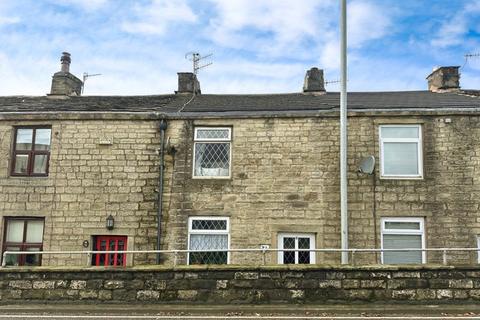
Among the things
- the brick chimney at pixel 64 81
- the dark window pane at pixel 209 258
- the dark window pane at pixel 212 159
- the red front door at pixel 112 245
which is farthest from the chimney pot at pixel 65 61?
the dark window pane at pixel 209 258

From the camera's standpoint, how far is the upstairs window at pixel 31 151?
51.0ft

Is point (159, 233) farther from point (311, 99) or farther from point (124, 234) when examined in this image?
point (311, 99)

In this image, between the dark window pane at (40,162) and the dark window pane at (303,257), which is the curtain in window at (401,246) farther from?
the dark window pane at (40,162)

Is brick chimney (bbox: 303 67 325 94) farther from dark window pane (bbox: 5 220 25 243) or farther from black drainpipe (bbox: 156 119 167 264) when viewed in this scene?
dark window pane (bbox: 5 220 25 243)

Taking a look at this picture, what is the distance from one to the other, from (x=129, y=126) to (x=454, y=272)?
32.6 ft

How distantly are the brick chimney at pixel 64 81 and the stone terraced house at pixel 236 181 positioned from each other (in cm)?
398

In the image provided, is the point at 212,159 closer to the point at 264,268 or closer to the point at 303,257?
the point at 303,257

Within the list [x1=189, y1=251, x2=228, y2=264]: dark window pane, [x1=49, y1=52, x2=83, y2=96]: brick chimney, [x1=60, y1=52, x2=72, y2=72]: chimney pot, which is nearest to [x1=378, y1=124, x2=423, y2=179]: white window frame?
[x1=189, y1=251, x2=228, y2=264]: dark window pane

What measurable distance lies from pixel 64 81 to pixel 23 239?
7170 mm

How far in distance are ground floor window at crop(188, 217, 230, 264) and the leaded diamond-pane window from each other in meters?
1.38

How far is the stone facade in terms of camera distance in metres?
14.1

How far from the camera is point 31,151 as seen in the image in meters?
15.6

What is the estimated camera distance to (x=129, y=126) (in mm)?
15445

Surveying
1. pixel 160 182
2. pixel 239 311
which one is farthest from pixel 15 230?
pixel 239 311
